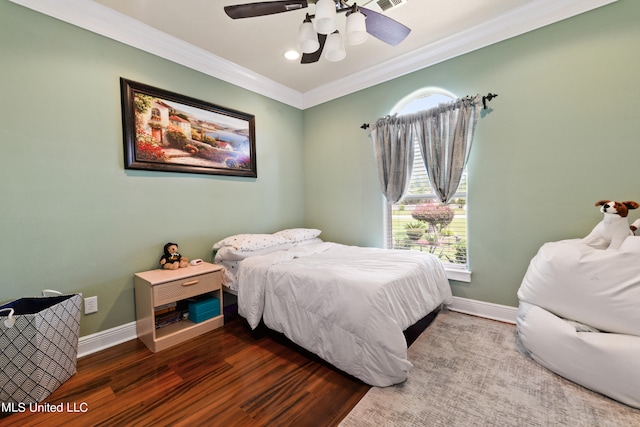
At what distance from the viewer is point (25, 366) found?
1.51 meters

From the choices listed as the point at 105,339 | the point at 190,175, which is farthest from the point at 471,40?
the point at 105,339

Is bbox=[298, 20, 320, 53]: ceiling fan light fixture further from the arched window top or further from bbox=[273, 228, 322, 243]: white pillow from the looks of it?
bbox=[273, 228, 322, 243]: white pillow

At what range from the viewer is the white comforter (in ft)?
5.19

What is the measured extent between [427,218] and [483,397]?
175 cm

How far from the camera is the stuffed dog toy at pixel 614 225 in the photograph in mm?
1746

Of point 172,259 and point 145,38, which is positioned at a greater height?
point 145,38

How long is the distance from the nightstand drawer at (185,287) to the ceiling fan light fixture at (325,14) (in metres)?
2.11

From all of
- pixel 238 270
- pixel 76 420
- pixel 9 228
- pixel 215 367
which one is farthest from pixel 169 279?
pixel 9 228

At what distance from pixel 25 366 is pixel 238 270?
1.41 meters

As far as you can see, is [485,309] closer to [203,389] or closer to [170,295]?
[203,389]

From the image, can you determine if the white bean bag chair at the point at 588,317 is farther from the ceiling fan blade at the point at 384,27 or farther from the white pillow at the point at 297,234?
the white pillow at the point at 297,234

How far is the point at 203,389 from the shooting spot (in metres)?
1.66

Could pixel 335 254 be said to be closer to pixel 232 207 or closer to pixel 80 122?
pixel 232 207

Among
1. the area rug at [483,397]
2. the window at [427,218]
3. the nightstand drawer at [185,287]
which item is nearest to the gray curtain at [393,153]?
the window at [427,218]
